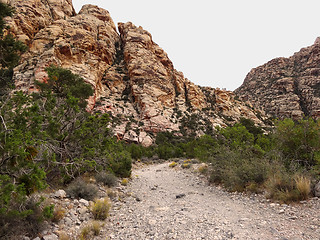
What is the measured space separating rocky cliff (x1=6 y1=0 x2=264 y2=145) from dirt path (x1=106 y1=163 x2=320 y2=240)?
22106mm

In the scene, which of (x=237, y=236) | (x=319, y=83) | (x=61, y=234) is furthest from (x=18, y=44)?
(x=319, y=83)

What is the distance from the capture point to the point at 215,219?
151 inches

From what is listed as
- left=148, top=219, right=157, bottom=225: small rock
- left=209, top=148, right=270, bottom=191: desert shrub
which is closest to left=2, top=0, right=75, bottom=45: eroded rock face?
left=148, top=219, right=157, bottom=225: small rock

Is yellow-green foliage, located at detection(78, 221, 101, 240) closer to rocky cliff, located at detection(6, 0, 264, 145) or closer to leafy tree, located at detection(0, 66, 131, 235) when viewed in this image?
leafy tree, located at detection(0, 66, 131, 235)

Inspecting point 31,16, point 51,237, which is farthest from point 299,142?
point 31,16

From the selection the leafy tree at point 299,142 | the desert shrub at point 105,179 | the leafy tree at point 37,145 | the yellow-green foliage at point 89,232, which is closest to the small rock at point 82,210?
the yellow-green foliage at point 89,232

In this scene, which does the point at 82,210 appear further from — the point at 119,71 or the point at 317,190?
the point at 119,71

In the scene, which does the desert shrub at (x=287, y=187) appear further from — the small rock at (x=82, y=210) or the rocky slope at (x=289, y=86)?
the rocky slope at (x=289, y=86)

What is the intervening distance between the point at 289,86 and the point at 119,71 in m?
56.4

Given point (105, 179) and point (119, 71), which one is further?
point (119, 71)

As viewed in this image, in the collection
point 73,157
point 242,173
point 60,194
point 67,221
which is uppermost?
point 73,157

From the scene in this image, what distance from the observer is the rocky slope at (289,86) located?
5075cm

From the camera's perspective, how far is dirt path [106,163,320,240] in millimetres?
3188

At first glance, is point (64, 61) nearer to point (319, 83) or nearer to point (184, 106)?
point (184, 106)
